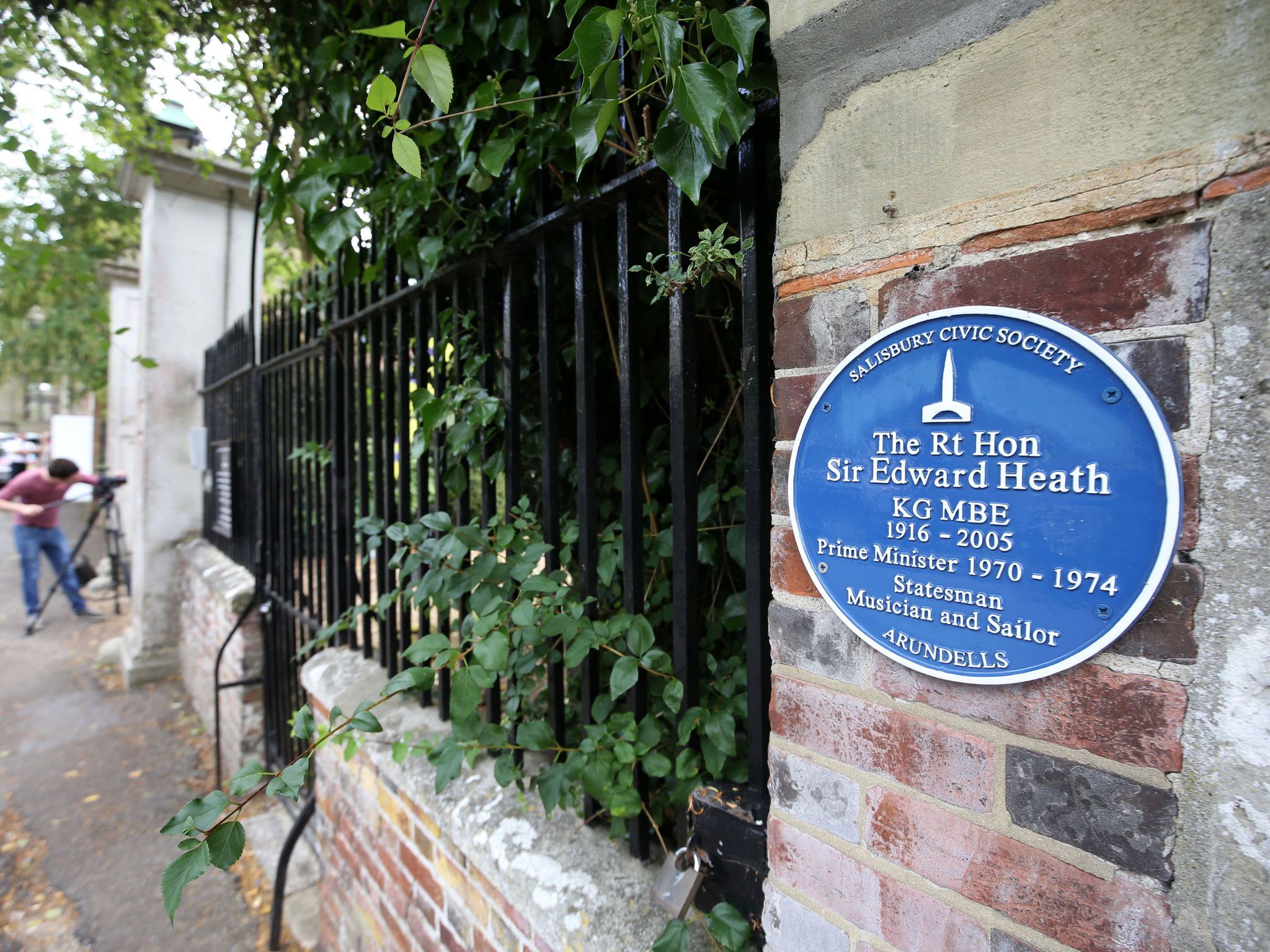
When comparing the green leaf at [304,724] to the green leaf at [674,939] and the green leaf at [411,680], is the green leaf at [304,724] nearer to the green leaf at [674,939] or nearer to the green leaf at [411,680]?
the green leaf at [411,680]

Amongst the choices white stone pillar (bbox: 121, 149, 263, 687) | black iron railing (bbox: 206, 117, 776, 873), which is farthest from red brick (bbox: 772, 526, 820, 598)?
white stone pillar (bbox: 121, 149, 263, 687)

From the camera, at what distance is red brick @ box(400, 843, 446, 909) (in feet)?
6.34

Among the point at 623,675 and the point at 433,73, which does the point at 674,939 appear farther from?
the point at 433,73

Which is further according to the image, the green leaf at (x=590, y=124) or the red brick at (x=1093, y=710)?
the green leaf at (x=590, y=124)

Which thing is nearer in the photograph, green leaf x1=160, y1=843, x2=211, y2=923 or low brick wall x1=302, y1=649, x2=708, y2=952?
green leaf x1=160, y1=843, x2=211, y2=923

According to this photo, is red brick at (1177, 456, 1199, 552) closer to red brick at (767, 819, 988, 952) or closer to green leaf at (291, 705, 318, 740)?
red brick at (767, 819, 988, 952)

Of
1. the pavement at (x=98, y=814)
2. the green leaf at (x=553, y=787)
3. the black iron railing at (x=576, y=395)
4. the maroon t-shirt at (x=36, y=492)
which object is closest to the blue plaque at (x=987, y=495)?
the black iron railing at (x=576, y=395)

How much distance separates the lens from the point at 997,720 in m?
0.82

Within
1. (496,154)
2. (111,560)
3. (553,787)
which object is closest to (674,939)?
(553,787)

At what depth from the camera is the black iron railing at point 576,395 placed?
4.06 ft

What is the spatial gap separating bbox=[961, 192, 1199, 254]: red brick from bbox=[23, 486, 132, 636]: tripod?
892 cm

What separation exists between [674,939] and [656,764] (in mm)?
307

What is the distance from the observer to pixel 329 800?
2758mm

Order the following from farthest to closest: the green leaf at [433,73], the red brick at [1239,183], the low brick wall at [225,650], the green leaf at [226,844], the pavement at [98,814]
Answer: the low brick wall at [225,650] < the pavement at [98,814] < the green leaf at [226,844] < the green leaf at [433,73] < the red brick at [1239,183]
